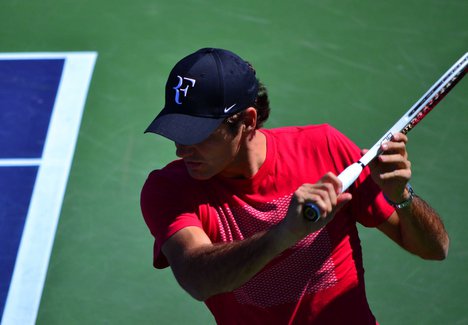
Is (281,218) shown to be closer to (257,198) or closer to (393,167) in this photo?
(257,198)

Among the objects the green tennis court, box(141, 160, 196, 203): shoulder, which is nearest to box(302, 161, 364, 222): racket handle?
box(141, 160, 196, 203): shoulder

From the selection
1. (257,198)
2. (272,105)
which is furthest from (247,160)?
(272,105)

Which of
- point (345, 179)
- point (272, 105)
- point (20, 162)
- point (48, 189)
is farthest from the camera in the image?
point (272, 105)

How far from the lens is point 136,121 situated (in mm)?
7023

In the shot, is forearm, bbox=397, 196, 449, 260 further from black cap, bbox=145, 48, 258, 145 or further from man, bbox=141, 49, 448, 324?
black cap, bbox=145, 48, 258, 145

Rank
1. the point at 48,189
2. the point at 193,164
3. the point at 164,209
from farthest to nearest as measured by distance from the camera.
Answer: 1. the point at 48,189
2. the point at 164,209
3. the point at 193,164

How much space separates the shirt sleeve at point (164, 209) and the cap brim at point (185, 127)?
0.28 meters

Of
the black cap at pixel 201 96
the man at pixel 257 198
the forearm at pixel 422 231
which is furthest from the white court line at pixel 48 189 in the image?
the forearm at pixel 422 231

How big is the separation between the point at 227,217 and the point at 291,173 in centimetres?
33

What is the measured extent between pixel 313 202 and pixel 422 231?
79 cm

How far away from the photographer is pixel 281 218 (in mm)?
3777

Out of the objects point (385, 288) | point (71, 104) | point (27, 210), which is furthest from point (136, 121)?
point (385, 288)

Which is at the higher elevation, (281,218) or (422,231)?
(422,231)

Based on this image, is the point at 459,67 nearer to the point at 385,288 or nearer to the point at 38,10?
the point at 385,288
